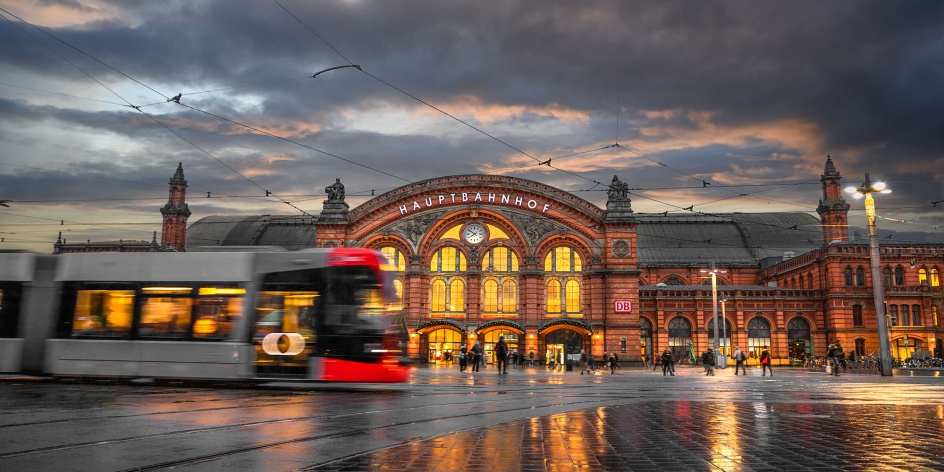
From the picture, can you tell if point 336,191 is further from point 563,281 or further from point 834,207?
point 834,207

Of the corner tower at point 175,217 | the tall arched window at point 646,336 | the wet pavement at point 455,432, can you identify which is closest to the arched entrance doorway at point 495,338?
the tall arched window at point 646,336

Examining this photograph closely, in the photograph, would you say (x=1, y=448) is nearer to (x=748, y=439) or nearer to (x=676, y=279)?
(x=748, y=439)

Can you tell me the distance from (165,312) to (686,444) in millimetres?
15669

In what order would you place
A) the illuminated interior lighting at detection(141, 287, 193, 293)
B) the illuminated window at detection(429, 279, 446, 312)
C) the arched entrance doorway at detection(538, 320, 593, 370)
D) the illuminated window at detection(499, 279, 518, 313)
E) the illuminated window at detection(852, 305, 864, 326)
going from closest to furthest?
the illuminated interior lighting at detection(141, 287, 193, 293) < the arched entrance doorway at detection(538, 320, 593, 370) < the illuminated window at detection(499, 279, 518, 313) < the illuminated window at detection(429, 279, 446, 312) < the illuminated window at detection(852, 305, 864, 326)

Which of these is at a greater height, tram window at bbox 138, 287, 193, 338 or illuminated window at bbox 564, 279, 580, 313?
illuminated window at bbox 564, 279, 580, 313

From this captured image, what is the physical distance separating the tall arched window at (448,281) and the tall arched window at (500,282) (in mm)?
1780

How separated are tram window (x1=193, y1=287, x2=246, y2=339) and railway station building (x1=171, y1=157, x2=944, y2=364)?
33273 millimetres

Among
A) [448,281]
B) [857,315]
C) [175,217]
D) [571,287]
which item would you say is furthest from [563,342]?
[175,217]

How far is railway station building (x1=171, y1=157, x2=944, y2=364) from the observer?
52.6 m

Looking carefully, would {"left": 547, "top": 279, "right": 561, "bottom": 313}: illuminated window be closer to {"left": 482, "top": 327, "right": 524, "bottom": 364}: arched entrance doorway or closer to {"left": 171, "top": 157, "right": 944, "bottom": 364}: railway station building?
{"left": 171, "top": 157, "right": 944, "bottom": 364}: railway station building

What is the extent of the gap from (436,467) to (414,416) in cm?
530

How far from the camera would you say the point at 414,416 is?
12.9m

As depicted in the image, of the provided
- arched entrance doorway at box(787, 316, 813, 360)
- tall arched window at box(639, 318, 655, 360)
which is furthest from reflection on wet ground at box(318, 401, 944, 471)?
arched entrance doorway at box(787, 316, 813, 360)

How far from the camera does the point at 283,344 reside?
1934 cm
